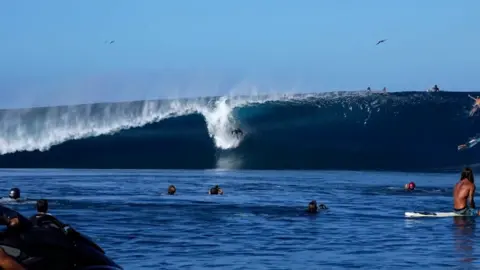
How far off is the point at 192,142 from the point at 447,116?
1491 cm

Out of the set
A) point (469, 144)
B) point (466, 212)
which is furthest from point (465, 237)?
point (469, 144)

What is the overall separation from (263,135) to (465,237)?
38470 mm

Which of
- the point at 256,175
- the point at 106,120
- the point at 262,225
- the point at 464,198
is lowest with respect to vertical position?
the point at 262,225

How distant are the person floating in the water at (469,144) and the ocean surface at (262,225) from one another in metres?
17.4

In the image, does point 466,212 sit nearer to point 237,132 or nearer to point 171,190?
point 171,190

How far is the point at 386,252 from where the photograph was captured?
16234mm

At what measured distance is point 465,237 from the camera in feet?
61.4

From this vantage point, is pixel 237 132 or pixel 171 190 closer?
pixel 171 190

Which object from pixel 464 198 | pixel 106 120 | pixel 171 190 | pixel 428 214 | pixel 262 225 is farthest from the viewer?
pixel 106 120

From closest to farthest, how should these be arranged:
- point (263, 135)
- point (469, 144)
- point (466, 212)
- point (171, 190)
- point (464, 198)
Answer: point (466, 212)
point (464, 198)
point (171, 190)
point (469, 144)
point (263, 135)

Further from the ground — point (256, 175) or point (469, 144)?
point (469, 144)

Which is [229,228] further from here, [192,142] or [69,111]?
[69,111]

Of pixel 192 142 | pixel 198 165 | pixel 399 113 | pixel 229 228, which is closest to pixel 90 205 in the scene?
pixel 229 228

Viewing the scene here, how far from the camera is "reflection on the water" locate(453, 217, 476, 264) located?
51.6 feet
